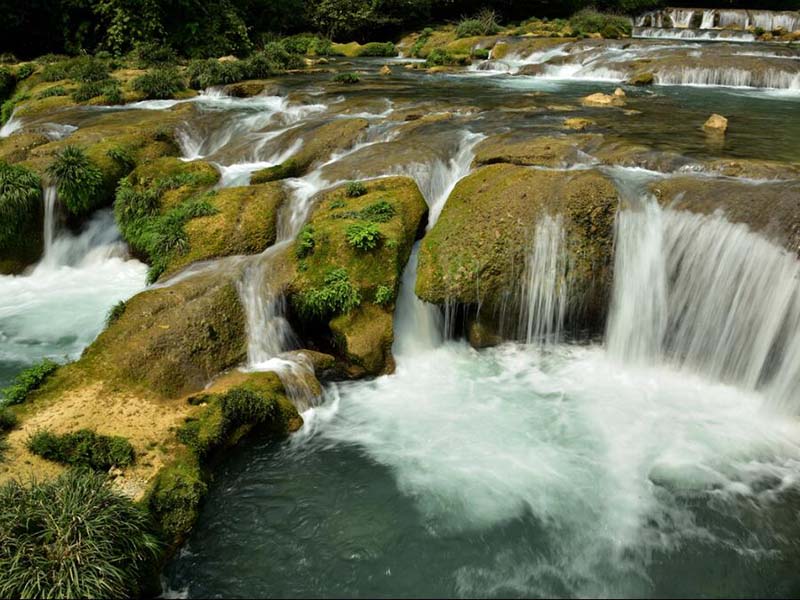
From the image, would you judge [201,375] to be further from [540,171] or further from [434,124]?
[434,124]

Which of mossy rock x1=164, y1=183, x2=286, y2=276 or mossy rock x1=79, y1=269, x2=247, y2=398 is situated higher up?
mossy rock x1=164, y1=183, x2=286, y2=276

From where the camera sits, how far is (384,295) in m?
9.92

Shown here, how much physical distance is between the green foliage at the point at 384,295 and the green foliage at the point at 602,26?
34496 mm

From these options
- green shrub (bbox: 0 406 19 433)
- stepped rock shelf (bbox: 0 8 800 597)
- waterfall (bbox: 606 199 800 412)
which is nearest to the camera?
stepped rock shelf (bbox: 0 8 800 597)

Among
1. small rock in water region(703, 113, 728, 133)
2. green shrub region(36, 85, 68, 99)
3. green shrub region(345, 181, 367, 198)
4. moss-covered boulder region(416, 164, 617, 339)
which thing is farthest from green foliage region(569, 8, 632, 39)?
moss-covered boulder region(416, 164, 617, 339)

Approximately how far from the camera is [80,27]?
3138cm

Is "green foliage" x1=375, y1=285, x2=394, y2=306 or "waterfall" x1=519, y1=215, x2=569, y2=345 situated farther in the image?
"waterfall" x1=519, y1=215, x2=569, y2=345

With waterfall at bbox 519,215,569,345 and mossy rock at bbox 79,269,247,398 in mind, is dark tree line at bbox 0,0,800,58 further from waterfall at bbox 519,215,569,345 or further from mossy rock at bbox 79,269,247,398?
waterfall at bbox 519,215,569,345

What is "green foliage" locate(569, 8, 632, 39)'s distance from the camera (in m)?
37.8

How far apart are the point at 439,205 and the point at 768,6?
57.7 m

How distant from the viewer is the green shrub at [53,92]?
857 inches

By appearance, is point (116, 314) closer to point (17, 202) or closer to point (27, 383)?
point (27, 383)

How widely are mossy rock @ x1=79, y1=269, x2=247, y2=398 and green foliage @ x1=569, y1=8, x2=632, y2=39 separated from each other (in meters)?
36.0

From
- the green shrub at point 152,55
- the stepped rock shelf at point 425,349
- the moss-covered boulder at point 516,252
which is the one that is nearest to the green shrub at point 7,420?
the stepped rock shelf at point 425,349
